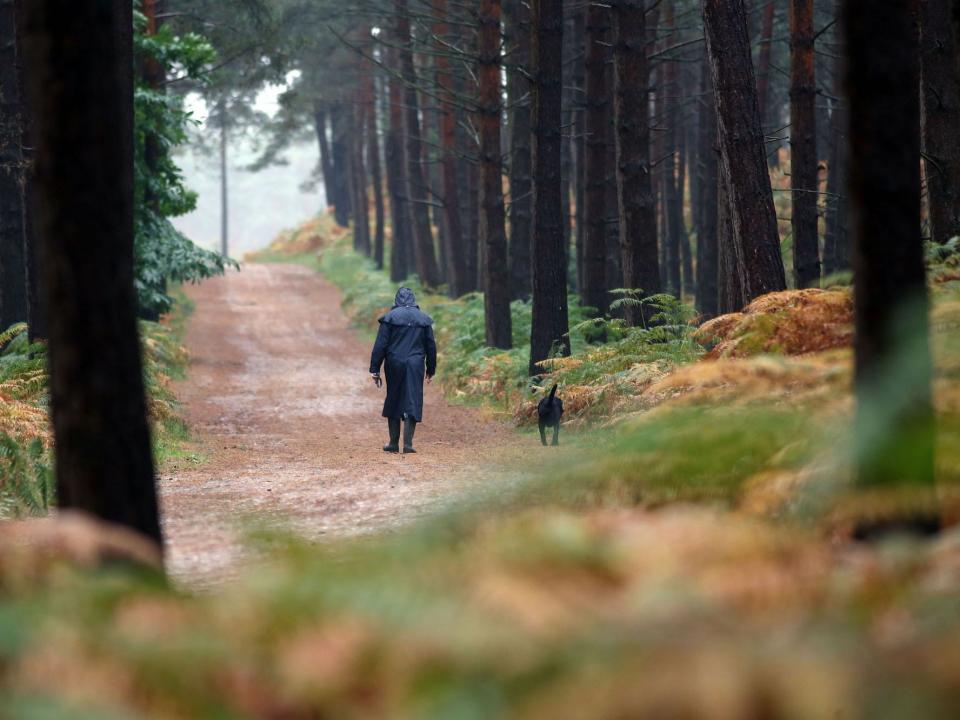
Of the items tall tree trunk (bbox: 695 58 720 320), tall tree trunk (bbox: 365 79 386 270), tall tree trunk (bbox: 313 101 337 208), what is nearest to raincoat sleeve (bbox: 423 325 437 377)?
tall tree trunk (bbox: 695 58 720 320)

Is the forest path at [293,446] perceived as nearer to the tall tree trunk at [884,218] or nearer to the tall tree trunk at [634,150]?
→ the tall tree trunk at [884,218]

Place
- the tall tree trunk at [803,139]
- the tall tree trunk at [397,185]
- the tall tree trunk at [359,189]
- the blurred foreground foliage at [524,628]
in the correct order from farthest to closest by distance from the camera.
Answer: the tall tree trunk at [359,189] → the tall tree trunk at [397,185] → the tall tree trunk at [803,139] → the blurred foreground foliage at [524,628]

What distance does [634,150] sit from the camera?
49.9 feet

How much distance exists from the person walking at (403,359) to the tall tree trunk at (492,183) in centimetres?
620

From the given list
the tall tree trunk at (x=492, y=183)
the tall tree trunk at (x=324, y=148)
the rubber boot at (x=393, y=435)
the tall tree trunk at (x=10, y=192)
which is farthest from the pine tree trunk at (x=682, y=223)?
the rubber boot at (x=393, y=435)

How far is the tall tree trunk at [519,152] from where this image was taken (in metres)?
22.0

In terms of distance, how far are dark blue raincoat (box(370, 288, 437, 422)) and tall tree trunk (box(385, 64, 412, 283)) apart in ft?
66.2

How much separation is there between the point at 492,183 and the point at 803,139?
5.48 metres

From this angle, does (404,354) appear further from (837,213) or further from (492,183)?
(837,213)

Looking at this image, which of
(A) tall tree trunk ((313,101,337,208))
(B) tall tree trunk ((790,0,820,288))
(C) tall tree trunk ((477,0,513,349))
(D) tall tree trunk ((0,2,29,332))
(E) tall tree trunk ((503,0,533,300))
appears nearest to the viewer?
(D) tall tree trunk ((0,2,29,332))

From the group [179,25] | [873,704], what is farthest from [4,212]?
[873,704]

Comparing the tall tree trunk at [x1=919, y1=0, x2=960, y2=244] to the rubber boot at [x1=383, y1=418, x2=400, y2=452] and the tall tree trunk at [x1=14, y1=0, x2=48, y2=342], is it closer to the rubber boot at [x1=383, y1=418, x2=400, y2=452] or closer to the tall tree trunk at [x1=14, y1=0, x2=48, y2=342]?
the rubber boot at [x1=383, y1=418, x2=400, y2=452]

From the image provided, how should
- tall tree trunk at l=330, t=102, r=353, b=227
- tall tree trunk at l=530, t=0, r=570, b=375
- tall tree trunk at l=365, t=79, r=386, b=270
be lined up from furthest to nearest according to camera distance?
tall tree trunk at l=330, t=102, r=353, b=227
tall tree trunk at l=365, t=79, r=386, b=270
tall tree trunk at l=530, t=0, r=570, b=375

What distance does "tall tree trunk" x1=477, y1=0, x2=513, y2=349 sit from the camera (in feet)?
62.6
